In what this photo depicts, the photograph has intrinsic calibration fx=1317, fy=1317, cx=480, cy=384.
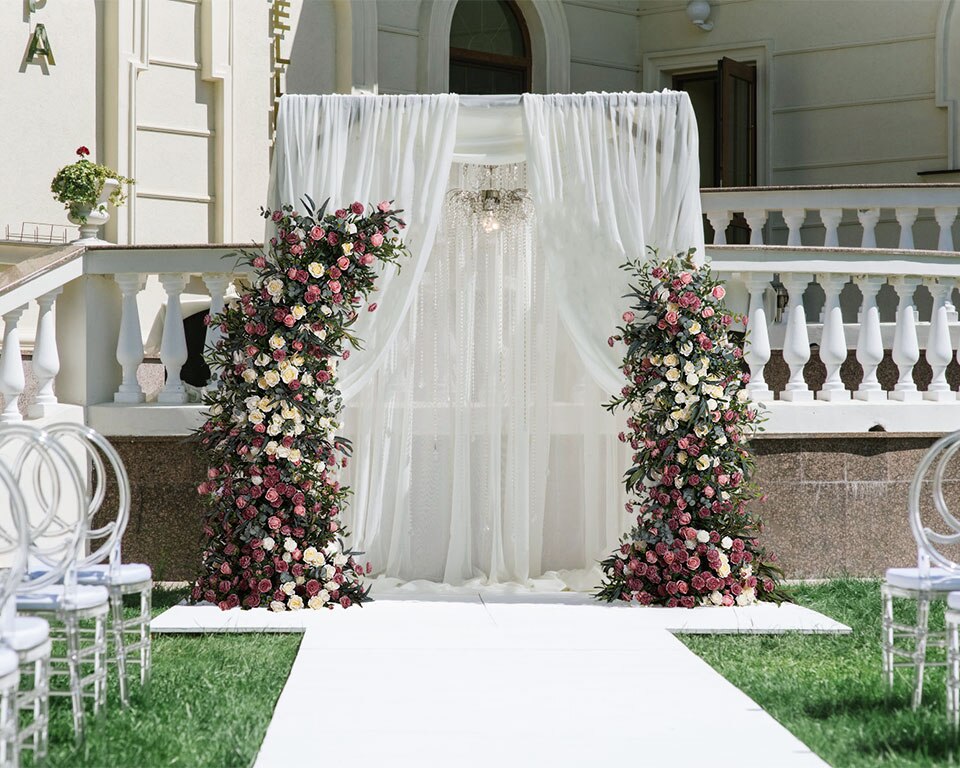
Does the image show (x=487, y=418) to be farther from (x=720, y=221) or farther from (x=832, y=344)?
(x=720, y=221)

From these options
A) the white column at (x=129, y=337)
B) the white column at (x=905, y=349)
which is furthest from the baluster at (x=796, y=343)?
the white column at (x=129, y=337)

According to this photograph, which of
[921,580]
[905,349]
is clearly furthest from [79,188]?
[921,580]

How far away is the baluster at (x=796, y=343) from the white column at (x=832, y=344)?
100mm

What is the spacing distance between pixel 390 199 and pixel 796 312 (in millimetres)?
2088

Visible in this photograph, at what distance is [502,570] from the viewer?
6430 mm

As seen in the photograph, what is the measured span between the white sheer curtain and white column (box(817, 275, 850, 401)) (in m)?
1.15

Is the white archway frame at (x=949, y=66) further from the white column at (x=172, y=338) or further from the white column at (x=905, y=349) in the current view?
the white column at (x=172, y=338)

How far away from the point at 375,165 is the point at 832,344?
2423 millimetres

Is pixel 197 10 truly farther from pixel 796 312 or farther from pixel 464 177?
pixel 796 312

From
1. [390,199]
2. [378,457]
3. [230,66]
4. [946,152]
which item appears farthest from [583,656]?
[946,152]

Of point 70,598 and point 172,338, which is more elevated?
point 172,338

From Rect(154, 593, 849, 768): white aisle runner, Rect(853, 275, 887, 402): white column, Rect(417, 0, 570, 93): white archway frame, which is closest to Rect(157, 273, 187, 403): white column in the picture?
Rect(154, 593, 849, 768): white aisle runner

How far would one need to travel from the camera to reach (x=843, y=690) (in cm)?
434

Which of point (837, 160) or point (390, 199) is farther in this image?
point (837, 160)
